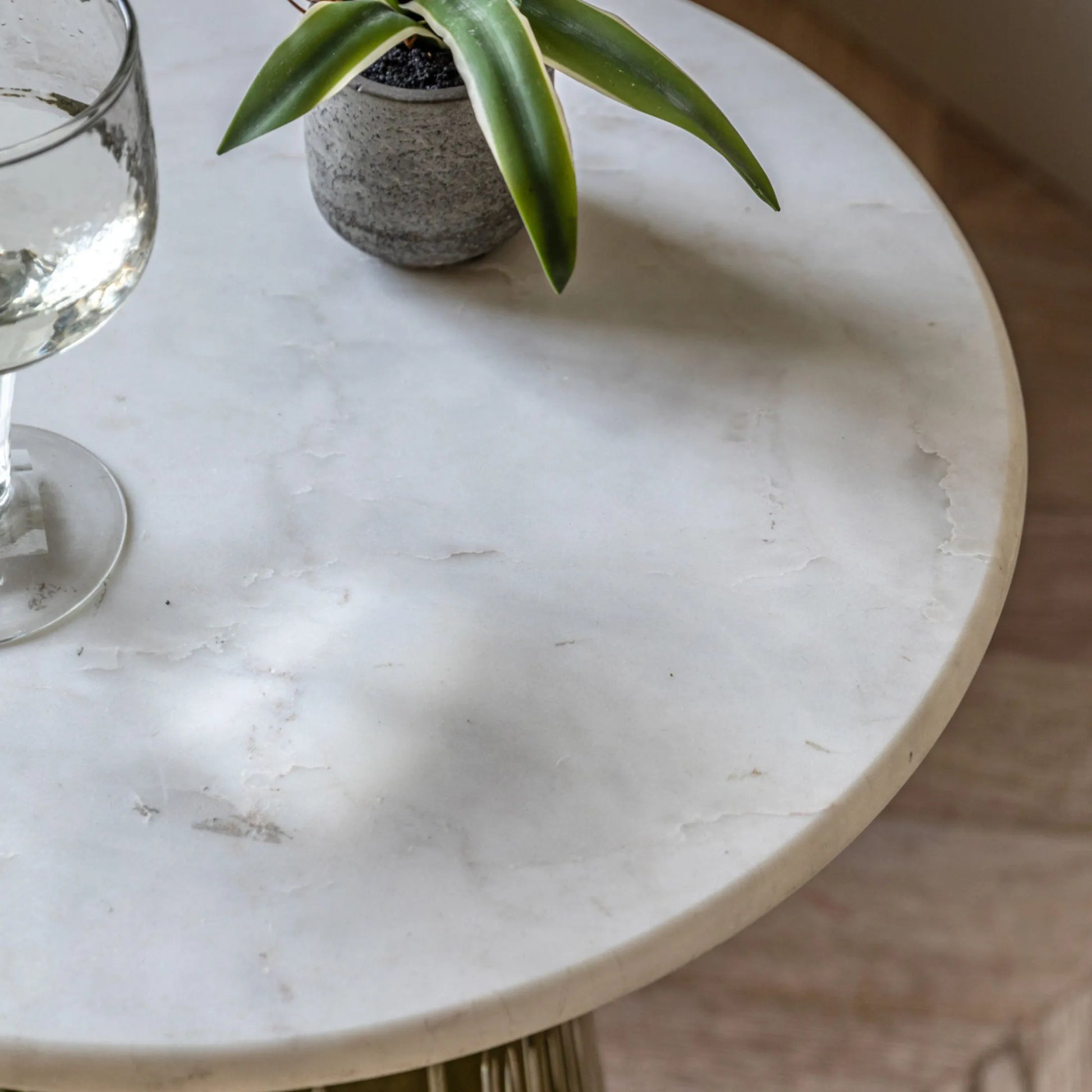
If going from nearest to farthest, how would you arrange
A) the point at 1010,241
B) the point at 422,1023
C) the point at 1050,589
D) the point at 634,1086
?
the point at 422,1023 → the point at 634,1086 → the point at 1050,589 → the point at 1010,241

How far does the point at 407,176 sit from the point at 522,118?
8cm

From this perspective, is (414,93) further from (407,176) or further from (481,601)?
(481,601)

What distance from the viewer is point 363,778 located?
422 mm

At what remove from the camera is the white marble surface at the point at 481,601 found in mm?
383

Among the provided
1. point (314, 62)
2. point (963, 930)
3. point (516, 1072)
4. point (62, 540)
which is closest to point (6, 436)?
point (62, 540)

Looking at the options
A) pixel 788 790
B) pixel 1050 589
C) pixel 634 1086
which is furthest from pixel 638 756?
pixel 1050 589

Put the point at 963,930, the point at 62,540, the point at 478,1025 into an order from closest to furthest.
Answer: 1. the point at 478,1025
2. the point at 62,540
3. the point at 963,930

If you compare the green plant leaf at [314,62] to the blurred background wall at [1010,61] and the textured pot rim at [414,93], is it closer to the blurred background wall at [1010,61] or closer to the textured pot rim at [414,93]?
the textured pot rim at [414,93]

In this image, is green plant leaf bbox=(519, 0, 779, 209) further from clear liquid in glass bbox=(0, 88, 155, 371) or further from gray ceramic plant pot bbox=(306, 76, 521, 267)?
clear liquid in glass bbox=(0, 88, 155, 371)

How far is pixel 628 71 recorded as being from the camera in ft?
1.56

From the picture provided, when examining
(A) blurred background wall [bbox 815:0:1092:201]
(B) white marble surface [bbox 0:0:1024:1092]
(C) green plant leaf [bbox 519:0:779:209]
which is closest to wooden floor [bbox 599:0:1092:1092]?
(A) blurred background wall [bbox 815:0:1092:201]

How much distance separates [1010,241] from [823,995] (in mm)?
738

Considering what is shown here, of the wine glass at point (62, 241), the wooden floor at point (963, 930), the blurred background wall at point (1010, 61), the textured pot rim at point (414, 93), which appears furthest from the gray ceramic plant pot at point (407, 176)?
the blurred background wall at point (1010, 61)

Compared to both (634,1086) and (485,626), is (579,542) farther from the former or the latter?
(634,1086)
